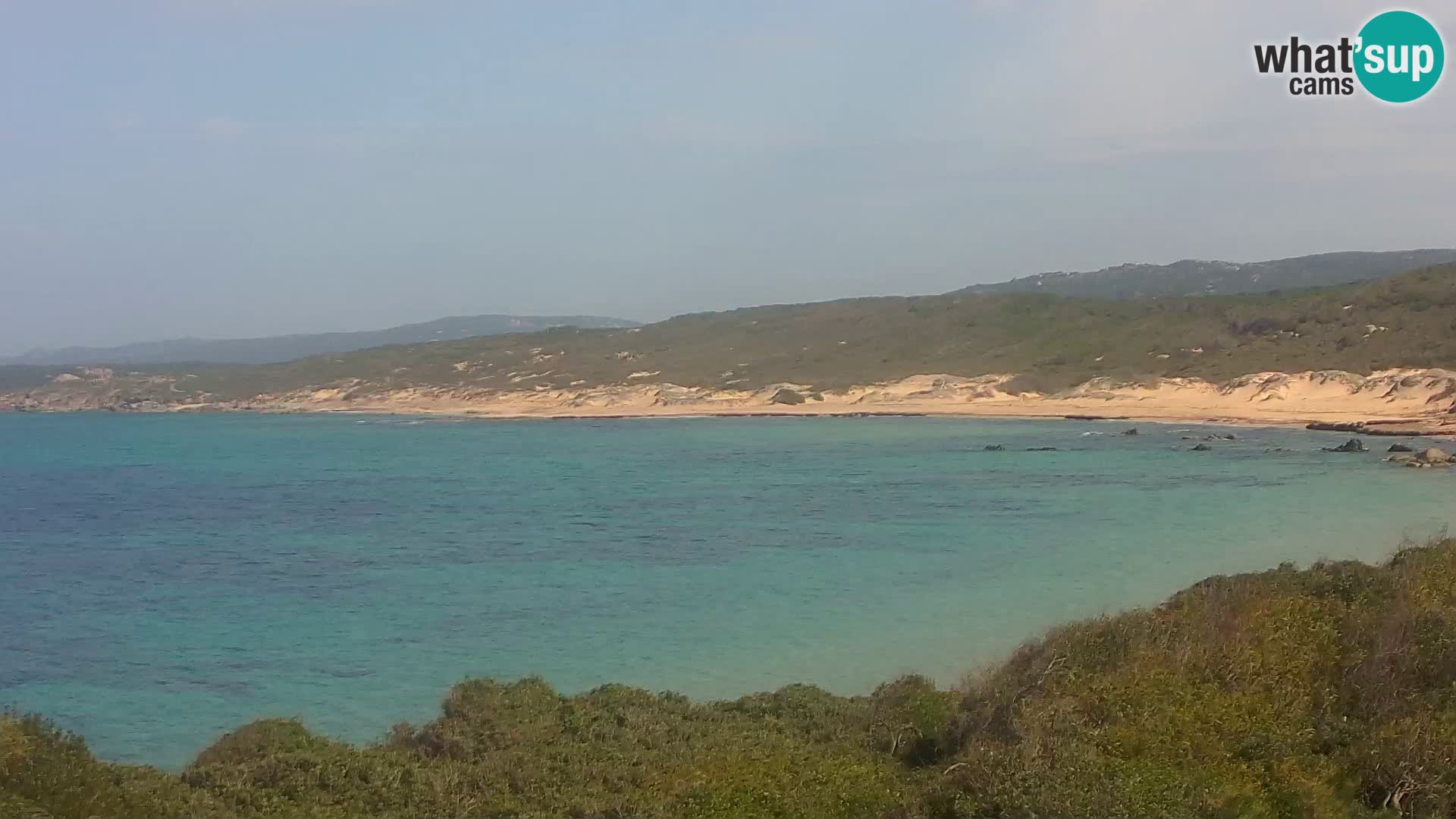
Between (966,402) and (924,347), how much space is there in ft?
62.3

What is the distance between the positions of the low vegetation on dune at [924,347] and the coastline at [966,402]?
1.46 m

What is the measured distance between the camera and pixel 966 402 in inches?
3145

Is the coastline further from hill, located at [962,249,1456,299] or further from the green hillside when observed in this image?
hill, located at [962,249,1456,299]

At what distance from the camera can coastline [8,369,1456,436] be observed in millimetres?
56656

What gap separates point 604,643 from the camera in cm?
1794

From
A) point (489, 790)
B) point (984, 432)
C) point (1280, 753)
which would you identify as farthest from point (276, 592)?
point (984, 432)

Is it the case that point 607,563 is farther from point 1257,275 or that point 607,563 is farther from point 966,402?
point 1257,275

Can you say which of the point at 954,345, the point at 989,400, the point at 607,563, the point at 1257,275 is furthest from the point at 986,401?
the point at 1257,275

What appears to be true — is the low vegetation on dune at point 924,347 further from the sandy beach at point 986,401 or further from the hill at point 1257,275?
the hill at point 1257,275

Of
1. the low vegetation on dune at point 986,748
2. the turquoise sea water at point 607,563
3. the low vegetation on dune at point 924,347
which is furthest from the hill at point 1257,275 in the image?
the low vegetation on dune at point 986,748

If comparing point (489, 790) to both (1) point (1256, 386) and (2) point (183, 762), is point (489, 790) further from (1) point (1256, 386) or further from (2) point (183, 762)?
(1) point (1256, 386)

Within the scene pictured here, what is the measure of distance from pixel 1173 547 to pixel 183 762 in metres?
19.8

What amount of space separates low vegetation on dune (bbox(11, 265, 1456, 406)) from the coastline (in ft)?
4.78

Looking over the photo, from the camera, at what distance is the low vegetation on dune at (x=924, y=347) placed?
227ft
